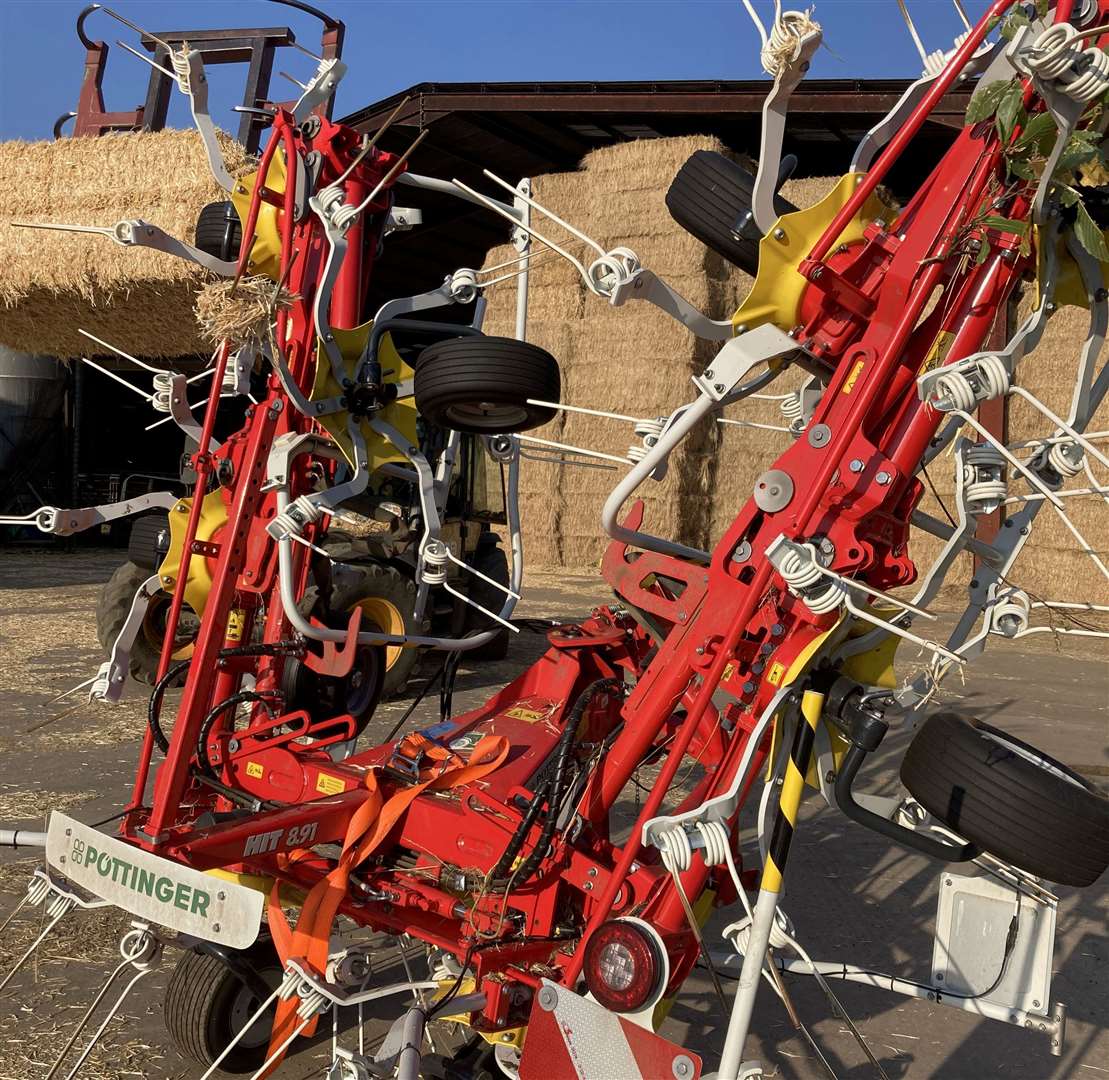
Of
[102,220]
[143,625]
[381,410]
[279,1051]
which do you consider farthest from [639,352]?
[279,1051]

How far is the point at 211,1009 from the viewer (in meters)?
2.99

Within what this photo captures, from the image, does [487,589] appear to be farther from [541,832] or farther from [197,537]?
[541,832]

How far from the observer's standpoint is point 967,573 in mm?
13406

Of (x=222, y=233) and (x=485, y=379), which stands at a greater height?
(x=222, y=233)

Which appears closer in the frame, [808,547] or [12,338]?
[808,547]

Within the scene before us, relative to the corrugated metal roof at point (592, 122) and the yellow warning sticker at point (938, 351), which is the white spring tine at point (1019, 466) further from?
the corrugated metal roof at point (592, 122)

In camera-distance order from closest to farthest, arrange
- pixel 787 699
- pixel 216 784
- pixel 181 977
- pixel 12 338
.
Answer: pixel 787 699 → pixel 181 977 → pixel 216 784 → pixel 12 338

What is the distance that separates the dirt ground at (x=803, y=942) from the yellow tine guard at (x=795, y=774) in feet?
3.19

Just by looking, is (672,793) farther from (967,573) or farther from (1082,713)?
(967,573)

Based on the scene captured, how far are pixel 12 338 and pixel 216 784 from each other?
37.3ft

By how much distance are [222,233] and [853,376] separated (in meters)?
2.48

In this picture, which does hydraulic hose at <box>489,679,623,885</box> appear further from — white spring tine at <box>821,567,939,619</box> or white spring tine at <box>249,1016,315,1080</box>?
white spring tine at <box>821,567,939,619</box>

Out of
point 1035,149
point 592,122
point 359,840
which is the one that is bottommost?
point 359,840

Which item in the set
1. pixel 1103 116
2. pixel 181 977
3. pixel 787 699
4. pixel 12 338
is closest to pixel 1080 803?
pixel 787 699
